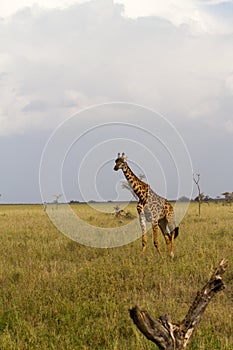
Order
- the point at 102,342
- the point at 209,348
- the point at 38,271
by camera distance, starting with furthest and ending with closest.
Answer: the point at 38,271 → the point at 102,342 → the point at 209,348

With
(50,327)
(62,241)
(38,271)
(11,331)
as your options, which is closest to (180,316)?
(50,327)

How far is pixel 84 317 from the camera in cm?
663

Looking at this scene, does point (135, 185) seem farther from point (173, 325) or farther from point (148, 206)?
point (173, 325)

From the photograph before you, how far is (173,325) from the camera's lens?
3451 millimetres

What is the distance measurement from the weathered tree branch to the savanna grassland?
2.04 metres

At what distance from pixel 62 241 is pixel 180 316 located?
766 cm

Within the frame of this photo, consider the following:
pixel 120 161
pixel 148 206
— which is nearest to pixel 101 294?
pixel 148 206

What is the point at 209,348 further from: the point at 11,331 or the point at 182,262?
the point at 182,262

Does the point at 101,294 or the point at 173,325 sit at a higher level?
the point at 173,325

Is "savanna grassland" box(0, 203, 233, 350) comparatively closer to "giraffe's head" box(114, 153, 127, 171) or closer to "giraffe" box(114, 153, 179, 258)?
"giraffe" box(114, 153, 179, 258)

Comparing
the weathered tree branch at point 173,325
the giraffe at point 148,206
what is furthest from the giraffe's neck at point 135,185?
the weathered tree branch at point 173,325

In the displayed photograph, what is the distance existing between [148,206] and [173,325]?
7767 millimetres

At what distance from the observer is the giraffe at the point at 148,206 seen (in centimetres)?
1113

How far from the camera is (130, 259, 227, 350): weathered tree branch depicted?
3.19 metres
